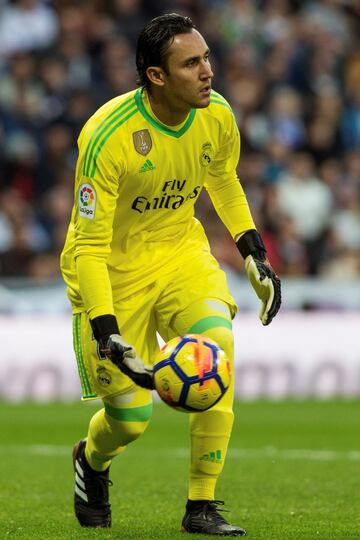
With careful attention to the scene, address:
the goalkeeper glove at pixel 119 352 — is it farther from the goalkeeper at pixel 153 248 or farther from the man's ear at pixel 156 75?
the man's ear at pixel 156 75

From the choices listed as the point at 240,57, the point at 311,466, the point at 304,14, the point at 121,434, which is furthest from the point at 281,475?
the point at 304,14

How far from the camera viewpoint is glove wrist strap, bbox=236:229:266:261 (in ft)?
21.6

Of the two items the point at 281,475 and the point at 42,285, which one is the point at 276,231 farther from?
the point at 281,475

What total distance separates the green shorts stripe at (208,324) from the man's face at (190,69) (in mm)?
978

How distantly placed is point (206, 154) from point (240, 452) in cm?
413

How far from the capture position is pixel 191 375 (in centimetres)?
576

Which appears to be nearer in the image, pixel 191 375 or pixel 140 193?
pixel 191 375

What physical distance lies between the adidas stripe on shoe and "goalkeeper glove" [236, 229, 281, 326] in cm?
121

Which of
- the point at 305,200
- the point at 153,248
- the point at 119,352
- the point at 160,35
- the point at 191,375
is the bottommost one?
the point at 191,375

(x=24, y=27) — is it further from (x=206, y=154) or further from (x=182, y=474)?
(x=206, y=154)

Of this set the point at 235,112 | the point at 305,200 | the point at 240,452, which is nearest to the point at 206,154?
the point at 240,452

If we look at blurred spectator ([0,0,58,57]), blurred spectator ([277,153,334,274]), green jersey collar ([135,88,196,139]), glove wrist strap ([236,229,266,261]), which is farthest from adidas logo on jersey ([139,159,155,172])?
blurred spectator ([0,0,58,57])

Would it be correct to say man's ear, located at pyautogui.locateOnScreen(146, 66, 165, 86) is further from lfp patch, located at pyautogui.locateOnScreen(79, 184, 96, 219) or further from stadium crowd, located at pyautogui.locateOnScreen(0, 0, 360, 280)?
stadium crowd, located at pyautogui.locateOnScreen(0, 0, 360, 280)

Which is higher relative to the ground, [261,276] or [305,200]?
[305,200]
